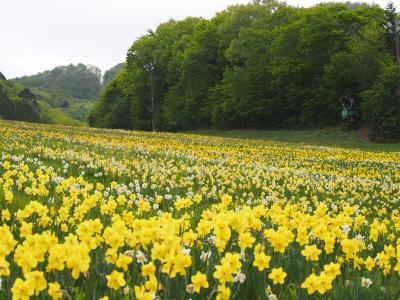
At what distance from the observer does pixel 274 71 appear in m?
58.2

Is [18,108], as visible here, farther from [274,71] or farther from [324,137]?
[324,137]

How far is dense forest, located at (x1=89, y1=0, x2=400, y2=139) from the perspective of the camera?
164ft

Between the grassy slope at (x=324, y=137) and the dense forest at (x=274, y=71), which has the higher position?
the dense forest at (x=274, y=71)

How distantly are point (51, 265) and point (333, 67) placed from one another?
176 feet

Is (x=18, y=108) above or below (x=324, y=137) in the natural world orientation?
above

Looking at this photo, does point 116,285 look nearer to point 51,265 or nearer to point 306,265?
point 51,265

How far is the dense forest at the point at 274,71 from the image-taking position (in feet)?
164

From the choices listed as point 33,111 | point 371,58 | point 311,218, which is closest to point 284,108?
point 371,58

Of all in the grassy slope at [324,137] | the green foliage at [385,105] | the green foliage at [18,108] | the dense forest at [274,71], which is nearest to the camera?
the grassy slope at [324,137]

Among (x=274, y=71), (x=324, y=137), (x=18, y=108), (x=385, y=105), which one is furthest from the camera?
(x=18, y=108)

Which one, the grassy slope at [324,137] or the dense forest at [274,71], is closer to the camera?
the grassy slope at [324,137]

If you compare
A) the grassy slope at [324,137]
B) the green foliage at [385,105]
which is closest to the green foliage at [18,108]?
the grassy slope at [324,137]

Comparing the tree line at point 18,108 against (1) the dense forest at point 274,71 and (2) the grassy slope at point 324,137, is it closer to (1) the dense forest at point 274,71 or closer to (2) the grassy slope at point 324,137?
(1) the dense forest at point 274,71

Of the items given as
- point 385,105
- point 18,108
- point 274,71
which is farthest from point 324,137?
point 18,108
